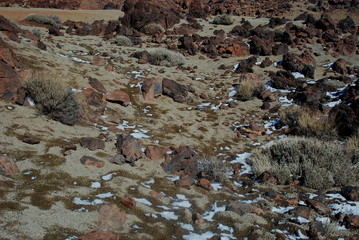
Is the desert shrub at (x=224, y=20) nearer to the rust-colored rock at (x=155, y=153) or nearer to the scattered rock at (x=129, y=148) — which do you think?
the rust-colored rock at (x=155, y=153)

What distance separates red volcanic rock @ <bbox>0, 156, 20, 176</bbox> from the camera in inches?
164

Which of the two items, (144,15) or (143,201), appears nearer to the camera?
(143,201)

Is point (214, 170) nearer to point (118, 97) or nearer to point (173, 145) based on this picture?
point (173, 145)

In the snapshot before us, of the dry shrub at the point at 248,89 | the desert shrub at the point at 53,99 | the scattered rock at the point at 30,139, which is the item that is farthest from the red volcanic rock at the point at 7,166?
the dry shrub at the point at 248,89

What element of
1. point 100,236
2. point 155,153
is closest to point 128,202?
point 100,236

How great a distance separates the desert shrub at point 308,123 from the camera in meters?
7.30

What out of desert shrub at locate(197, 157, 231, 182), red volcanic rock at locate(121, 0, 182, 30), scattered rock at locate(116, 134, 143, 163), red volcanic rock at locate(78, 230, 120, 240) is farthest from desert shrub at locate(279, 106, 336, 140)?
red volcanic rock at locate(121, 0, 182, 30)

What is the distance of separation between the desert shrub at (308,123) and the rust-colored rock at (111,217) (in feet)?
18.0

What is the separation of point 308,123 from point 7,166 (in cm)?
675

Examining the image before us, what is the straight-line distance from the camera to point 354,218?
3.95m

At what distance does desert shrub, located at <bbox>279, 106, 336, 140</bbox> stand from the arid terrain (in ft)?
0.10

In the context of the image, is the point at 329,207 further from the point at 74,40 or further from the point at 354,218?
the point at 74,40

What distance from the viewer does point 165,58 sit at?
13648 mm

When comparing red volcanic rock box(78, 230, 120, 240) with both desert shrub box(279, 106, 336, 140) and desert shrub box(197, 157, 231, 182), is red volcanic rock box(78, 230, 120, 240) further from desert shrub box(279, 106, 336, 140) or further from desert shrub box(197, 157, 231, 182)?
desert shrub box(279, 106, 336, 140)
